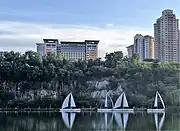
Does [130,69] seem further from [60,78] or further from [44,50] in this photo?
[44,50]

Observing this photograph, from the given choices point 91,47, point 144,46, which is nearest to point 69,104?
point 144,46

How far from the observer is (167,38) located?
10356cm

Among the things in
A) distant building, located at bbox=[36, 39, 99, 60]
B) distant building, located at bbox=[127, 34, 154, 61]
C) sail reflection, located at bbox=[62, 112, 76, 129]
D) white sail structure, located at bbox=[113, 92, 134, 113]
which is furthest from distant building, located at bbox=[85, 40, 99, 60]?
sail reflection, located at bbox=[62, 112, 76, 129]

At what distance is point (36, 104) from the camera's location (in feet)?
183

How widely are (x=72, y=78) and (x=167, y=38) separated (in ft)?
161

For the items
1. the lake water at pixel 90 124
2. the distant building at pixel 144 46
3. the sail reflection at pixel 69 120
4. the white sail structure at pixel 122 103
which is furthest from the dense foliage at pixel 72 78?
the distant building at pixel 144 46

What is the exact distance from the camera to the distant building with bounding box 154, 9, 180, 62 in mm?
102531

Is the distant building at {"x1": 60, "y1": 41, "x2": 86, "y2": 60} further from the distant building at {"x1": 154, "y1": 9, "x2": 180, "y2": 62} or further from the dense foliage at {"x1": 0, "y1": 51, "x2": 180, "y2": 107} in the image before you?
the dense foliage at {"x1": 0, "y1": 51, "x2": 180, "y2": 107}

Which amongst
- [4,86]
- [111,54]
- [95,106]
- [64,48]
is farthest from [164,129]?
[64,48]

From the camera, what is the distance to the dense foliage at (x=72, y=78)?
5612 cm

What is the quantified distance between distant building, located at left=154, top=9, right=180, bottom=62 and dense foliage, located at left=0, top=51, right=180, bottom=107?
136ft

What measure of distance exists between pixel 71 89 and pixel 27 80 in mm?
6413

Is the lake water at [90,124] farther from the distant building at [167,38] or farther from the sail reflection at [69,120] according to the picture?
the distant building at [167,38]

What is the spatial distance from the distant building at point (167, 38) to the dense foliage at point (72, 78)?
41.5m
